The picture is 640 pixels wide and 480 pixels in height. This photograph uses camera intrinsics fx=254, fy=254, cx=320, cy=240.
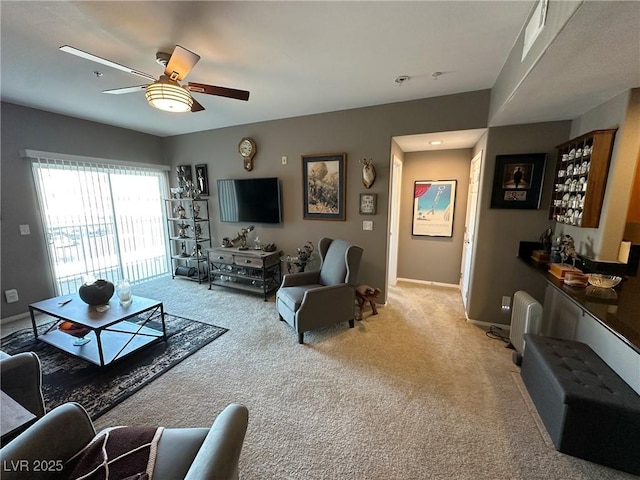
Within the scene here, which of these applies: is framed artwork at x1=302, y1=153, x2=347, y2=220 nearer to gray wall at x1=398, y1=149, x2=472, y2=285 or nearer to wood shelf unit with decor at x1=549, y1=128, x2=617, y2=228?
gray wall at x1=398, y1=149, x2=472, y2=285

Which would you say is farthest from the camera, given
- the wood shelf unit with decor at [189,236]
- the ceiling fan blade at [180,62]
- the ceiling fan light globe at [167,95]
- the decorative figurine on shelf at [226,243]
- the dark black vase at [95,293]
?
the wood shelf unit with decor at [189,236]

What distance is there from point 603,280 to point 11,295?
19.7 feet

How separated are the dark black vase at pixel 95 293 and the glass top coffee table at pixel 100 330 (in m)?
0.06

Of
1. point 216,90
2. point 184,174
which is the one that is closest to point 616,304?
point 216,90

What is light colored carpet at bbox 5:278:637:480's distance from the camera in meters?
1.43

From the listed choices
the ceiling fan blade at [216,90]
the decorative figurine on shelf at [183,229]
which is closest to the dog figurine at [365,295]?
the ceiling fan blade at [216,90]

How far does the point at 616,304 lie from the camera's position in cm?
158

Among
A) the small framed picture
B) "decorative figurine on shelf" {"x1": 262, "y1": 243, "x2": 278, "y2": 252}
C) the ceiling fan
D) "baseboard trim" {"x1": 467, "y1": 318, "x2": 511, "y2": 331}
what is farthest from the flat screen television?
"baseboard trim" {"x1": 467, "y1": 318, "x2": 511, "y2": 331}

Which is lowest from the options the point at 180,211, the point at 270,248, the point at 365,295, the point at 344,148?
the point at 365,295

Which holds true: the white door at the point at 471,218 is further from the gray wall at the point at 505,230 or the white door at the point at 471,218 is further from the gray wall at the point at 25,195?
the gray wall at the point at 25,195

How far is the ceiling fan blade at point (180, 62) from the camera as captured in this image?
67.1 inches

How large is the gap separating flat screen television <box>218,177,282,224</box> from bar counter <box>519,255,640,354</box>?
328 cm

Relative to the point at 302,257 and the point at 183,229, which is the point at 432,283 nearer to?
the point at 302,257

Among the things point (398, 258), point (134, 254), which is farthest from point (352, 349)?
point (134, 254)
